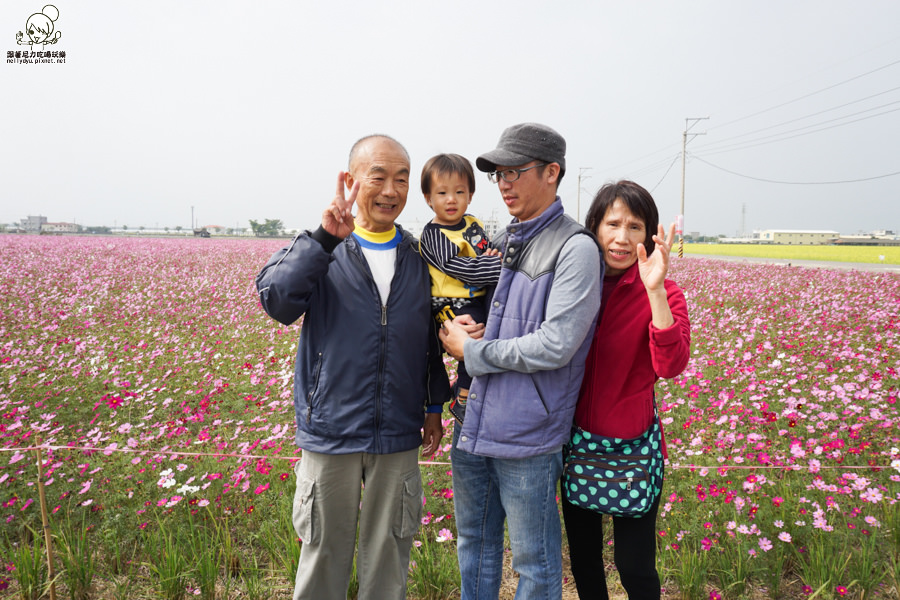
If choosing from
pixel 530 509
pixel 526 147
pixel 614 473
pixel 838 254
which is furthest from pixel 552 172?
pixel 838 254

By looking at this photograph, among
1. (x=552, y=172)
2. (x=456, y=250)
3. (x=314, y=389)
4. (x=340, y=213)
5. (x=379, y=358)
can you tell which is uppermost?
(x=552, y=172)

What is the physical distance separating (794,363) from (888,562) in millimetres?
3415

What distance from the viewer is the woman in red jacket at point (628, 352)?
5.61ft

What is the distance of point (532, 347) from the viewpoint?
1.55m

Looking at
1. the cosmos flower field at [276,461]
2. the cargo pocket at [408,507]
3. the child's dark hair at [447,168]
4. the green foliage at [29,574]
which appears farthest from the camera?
the cosmos flower field at [276,461]

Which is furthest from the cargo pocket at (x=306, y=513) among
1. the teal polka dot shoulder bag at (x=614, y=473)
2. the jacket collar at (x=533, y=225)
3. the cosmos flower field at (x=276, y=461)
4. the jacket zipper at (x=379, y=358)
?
the jacket collar at (x=533, y=225)

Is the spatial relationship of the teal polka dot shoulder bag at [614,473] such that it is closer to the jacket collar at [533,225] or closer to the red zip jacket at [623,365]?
the red zip jacket at [623,365]

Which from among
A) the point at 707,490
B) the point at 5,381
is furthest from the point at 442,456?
the point at 5,381

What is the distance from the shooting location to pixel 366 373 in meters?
1.83

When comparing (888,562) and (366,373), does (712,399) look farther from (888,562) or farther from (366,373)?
(366,373)

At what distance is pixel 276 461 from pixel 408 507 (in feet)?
7.01

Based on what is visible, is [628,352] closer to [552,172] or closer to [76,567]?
[552,172]

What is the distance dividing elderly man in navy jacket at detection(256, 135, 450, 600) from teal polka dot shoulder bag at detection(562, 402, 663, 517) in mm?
630

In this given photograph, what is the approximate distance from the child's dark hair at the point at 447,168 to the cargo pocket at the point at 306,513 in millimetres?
1333
